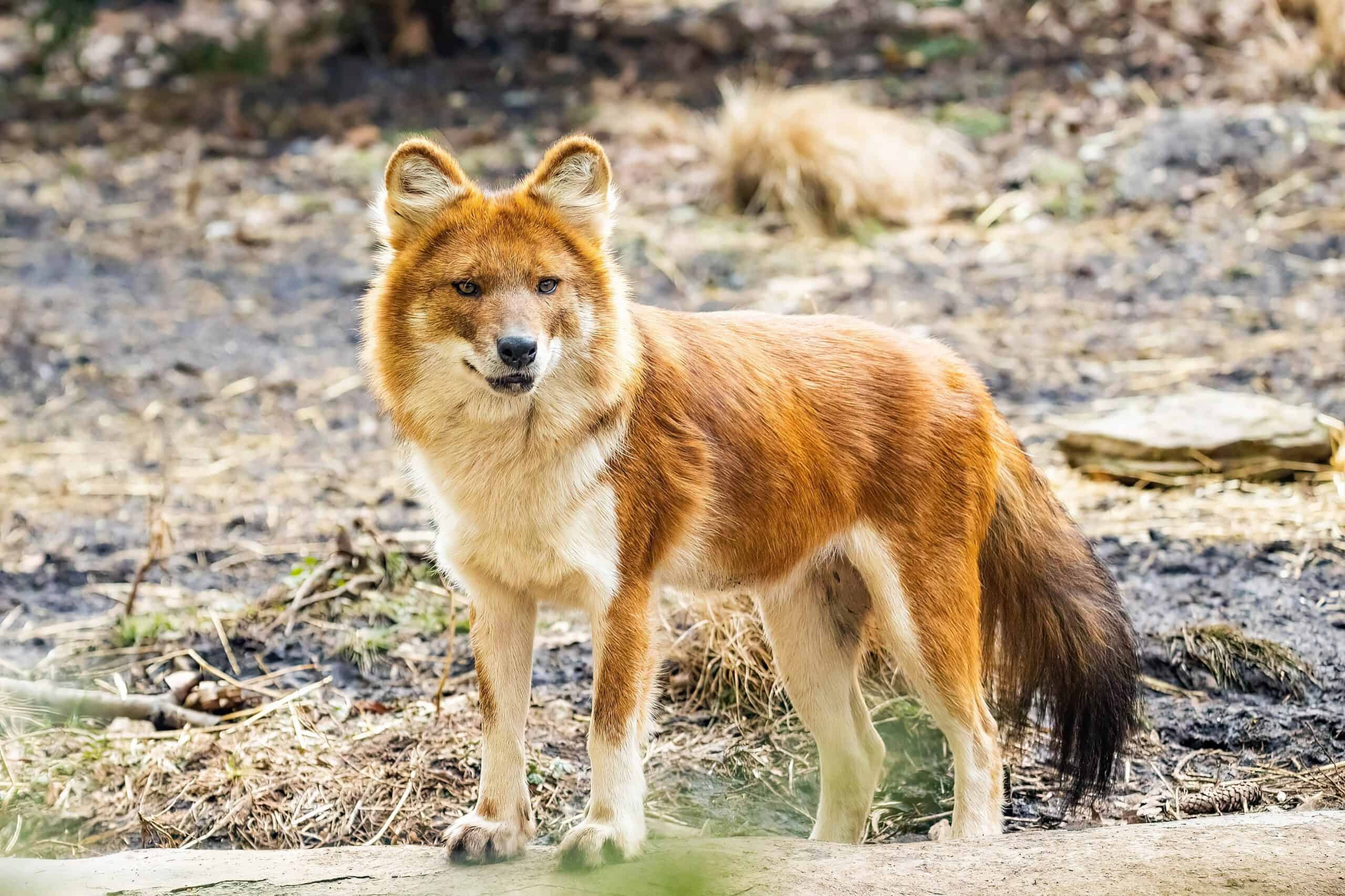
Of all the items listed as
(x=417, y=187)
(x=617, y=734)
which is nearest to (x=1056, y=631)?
(x=617, y=734)

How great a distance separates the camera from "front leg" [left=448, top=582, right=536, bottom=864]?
13.1 feet

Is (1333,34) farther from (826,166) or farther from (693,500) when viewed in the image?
(693,500)

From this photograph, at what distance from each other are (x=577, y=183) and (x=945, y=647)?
172cm

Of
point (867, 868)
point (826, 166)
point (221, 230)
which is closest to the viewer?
point (867, 868)

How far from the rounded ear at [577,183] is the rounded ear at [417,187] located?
20cm

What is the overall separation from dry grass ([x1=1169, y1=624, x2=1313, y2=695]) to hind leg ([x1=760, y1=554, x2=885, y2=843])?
4.89ft

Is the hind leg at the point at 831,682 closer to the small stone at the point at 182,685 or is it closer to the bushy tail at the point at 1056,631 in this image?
the bushy tail at the point at 1056,631

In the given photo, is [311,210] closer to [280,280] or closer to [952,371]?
[280,280]

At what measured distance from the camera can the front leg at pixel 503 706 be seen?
3.98 m

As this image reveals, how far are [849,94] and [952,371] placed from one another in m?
8.55

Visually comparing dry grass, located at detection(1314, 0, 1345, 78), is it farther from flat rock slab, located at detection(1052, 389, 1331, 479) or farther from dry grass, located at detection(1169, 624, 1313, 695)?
dry grass, located at detection(1169, 624, 1313, 695)

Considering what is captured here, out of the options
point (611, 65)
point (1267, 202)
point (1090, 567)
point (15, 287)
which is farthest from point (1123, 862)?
point (611, 65)

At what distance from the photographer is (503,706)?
4.03 meters

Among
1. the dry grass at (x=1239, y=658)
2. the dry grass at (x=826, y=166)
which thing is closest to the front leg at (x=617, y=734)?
the dry grass at (x=1239, y=658)
